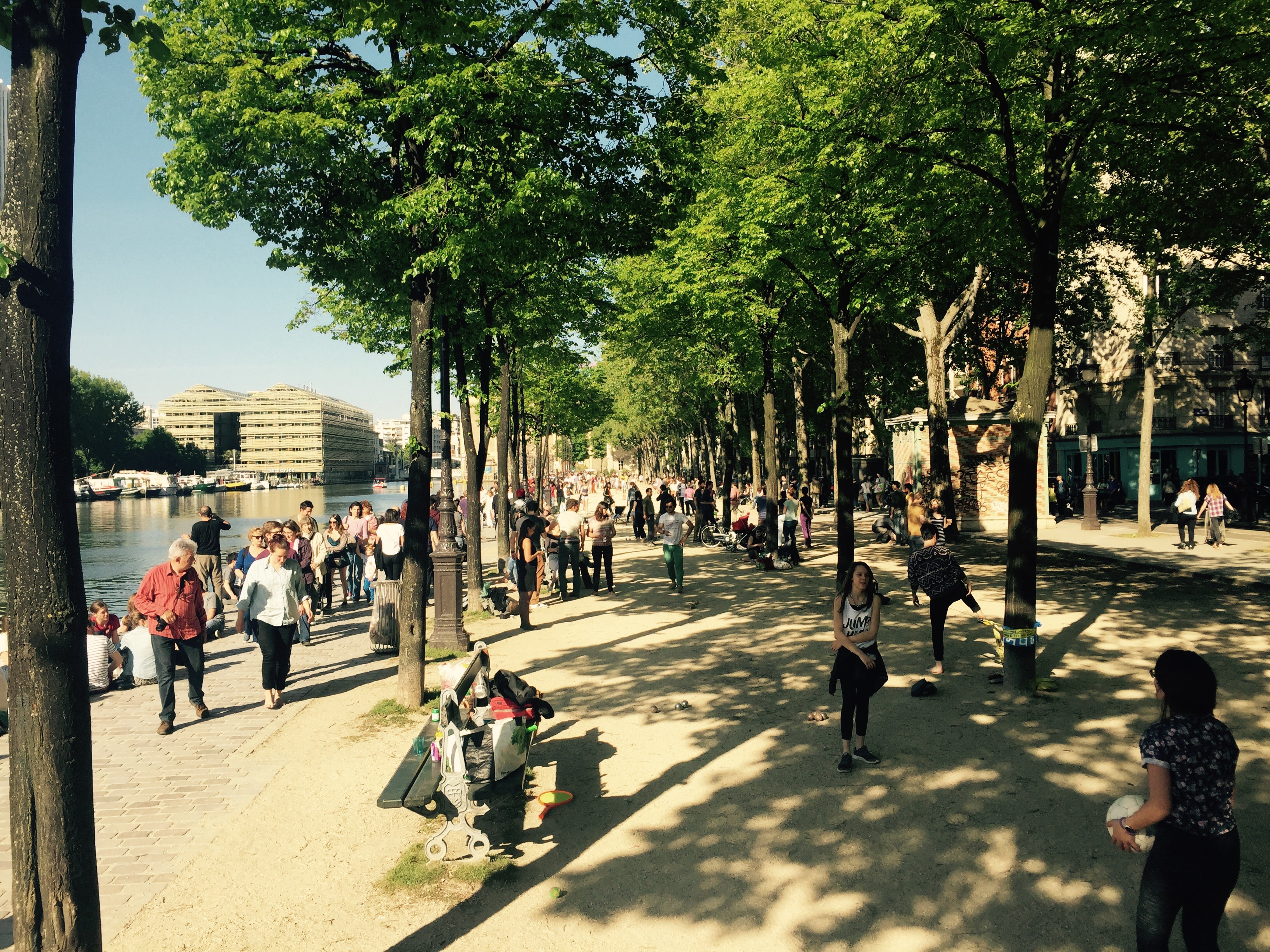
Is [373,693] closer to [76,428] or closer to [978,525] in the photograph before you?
[978,525]

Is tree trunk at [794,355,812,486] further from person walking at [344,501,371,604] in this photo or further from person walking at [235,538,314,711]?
person walking at [235,538,314,711]

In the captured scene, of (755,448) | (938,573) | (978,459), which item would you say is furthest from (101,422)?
(938,573)

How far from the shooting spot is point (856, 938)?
4430 mm

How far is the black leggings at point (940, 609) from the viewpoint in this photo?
9.35m

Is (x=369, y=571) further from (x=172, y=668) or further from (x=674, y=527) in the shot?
(x=172, y=668)

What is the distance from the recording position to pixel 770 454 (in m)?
21.5

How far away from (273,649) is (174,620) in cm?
111

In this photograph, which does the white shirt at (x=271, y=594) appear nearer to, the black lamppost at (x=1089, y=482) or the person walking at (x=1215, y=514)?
the person walking at (x=1215, y=514)

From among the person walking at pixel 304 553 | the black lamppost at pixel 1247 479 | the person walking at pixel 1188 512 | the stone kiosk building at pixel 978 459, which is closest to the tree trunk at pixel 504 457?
the person walking at pixel 304 553

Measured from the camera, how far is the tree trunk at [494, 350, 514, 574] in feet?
62.5

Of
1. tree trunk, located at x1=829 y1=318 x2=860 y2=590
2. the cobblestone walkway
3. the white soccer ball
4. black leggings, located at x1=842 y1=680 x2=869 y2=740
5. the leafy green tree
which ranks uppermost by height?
the leafy green tree

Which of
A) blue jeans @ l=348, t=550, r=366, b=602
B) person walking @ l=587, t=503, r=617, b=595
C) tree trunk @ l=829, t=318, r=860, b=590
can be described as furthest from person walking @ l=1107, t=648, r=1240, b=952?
blue jeans @ l=348, t=550, r=366, b=602

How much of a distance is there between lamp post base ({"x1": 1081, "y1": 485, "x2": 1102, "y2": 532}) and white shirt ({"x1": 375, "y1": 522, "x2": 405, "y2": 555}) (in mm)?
23498

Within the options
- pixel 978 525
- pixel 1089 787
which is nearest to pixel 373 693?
pixel 1089 787
